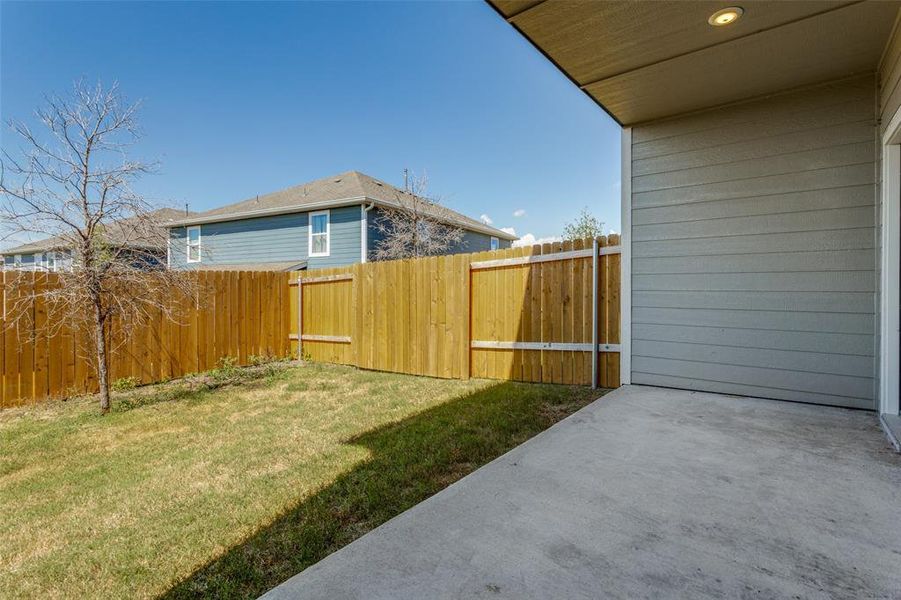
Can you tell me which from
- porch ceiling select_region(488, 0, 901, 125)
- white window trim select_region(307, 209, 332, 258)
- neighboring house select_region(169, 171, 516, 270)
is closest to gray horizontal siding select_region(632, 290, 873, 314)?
porch ceiling select_region(488, 0, 901, 125)

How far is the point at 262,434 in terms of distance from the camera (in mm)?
3693

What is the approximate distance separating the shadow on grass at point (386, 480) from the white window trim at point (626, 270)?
46 centimetres

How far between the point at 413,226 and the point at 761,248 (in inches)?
345

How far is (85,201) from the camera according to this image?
169 inches

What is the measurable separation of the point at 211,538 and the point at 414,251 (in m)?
9.65

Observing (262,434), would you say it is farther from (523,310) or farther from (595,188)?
(595,188)

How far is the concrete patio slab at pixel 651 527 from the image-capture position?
1356mm

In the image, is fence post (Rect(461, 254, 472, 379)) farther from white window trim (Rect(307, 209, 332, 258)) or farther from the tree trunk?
white window trim (Rect(307, 209, 332, 258))

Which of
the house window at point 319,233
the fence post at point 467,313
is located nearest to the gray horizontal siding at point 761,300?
the fence post at point 467,313

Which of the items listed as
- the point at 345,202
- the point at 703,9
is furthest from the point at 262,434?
the point at 345,202

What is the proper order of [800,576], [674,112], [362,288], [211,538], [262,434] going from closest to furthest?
[800,576], [211,538], [262,434], [674,112], [362,288]

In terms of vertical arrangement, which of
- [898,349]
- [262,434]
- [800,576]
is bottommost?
[262,434]

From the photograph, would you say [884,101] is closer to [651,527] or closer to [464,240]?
[651,527]

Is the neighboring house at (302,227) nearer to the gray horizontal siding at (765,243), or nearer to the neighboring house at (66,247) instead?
the neighboring house at (66,247)
